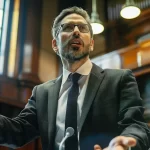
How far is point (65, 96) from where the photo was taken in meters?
1.36

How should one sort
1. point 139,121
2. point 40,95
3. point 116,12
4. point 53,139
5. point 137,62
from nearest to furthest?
1. point 139,121
2. point 53,139
3. point 40,95
4. point 137,62
5. point 116,12

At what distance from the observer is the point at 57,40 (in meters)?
1.50

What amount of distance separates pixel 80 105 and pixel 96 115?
3.5 inches

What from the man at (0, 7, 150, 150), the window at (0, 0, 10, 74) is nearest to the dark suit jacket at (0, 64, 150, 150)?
the man at (0, 7, 150, 150)

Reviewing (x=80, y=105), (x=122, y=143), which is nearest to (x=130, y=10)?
(x=80, y=105)

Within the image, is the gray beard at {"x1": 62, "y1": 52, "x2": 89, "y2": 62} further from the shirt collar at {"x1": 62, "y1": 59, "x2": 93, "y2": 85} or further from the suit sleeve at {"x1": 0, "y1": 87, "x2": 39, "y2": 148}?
the suit sleeve at {"x1": 0, "y1": 87, "x2": 39, "y2": 148}

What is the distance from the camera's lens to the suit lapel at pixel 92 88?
4.02ft

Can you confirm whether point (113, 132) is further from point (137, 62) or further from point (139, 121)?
point (137, 62)

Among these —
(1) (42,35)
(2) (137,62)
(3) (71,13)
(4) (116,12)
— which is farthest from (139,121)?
(4) (116,12)

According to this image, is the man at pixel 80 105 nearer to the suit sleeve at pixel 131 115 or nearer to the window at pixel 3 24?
the suit sleeve at pixel 131 115

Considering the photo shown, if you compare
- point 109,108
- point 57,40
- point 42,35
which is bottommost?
point 109,108

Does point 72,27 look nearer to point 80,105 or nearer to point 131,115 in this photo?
point 80,105

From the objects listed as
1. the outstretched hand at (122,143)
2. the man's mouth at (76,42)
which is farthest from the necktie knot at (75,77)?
the outstretched hand at (122,143)

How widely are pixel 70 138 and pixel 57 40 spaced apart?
1.51 ft
